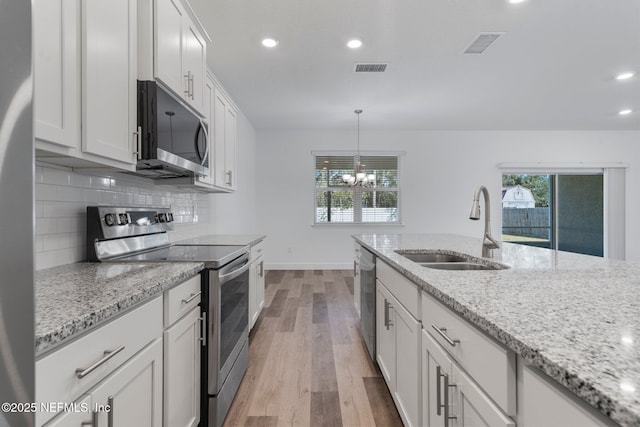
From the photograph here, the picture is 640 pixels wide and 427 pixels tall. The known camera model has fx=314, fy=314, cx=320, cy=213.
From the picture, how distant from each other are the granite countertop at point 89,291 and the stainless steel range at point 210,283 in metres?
0.12

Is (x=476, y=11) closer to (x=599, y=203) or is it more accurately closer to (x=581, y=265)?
(x=581, y=265)

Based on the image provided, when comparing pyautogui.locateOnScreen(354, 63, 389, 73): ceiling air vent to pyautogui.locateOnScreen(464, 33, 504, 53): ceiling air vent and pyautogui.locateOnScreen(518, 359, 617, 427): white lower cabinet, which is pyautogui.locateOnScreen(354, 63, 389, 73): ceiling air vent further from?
pyautogui.locateOnScreen(518, 359, 617, 427): white lower cabinet

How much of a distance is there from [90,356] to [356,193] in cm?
560

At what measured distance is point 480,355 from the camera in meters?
0.79

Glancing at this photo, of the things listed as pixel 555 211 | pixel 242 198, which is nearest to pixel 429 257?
pixel 242 198

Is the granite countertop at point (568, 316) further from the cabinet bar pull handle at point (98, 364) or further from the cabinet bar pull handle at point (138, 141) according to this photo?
the cabinet bar pull handle at point (138, 141)

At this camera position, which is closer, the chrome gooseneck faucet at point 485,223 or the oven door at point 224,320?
the oven door at point 224,320

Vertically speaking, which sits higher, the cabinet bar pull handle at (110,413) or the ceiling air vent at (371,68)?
the ceiling air vent at (371,68)

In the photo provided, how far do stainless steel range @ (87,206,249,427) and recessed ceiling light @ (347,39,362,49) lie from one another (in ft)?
6.95

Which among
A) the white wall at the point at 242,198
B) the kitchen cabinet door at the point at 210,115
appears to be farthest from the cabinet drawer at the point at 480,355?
the white wall at the point at 242,198

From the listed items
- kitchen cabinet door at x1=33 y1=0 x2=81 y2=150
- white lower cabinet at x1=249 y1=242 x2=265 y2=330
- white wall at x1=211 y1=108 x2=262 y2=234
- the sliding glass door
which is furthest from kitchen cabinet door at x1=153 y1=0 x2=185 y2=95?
the sliding glass door

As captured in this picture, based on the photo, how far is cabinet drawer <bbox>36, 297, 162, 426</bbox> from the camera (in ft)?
2.13

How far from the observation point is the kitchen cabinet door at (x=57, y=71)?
958mm

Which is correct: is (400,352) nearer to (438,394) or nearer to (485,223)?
(438,394)
